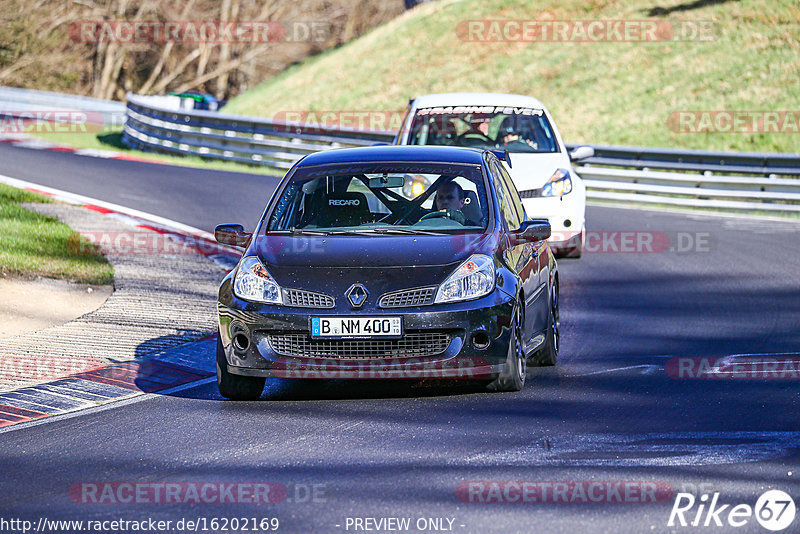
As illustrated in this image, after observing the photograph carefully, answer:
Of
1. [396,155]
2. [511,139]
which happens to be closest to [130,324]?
[396,155]

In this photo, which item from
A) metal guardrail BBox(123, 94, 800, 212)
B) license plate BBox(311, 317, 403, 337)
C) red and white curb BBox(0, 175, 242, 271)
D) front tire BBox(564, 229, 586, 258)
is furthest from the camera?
metal guardrail BBox(123, 94, 800, 212)

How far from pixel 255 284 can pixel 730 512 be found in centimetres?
360

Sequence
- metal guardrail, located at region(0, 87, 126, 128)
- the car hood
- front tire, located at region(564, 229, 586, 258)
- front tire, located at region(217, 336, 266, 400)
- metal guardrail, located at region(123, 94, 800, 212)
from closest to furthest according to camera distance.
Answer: the car hood, front tire, located at region(217, 336, 266, 400), front tire, located at region(564, 229, 586, 258), metal guardrail, located at region(123, 94, 800, 212), metal guardrail, located at region(0, 87, 126, 128)

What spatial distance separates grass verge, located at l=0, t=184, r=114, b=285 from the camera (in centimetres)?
1277

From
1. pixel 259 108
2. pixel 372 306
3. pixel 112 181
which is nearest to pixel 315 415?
pixel 372 306

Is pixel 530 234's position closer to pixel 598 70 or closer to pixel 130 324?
pixel 130 324

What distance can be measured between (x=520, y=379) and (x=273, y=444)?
197cm

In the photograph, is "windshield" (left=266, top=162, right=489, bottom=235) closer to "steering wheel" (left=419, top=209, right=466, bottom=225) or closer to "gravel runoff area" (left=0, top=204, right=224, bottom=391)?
"steering wheel" (left=419, top=209, right=466, bottom=225)

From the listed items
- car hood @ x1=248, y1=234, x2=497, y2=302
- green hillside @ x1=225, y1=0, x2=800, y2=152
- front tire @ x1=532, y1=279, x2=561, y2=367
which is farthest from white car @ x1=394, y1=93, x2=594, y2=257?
green hillside @ x1=225, y1=0, x2=800, y2=152

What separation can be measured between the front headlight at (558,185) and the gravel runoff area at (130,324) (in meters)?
3.77

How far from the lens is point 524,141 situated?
15516mm

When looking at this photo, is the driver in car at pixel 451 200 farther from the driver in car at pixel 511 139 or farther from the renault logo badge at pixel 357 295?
the driver in car at pixel 511 139

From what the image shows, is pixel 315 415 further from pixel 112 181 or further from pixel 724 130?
pixel 724 130

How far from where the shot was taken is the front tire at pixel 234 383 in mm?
8258
